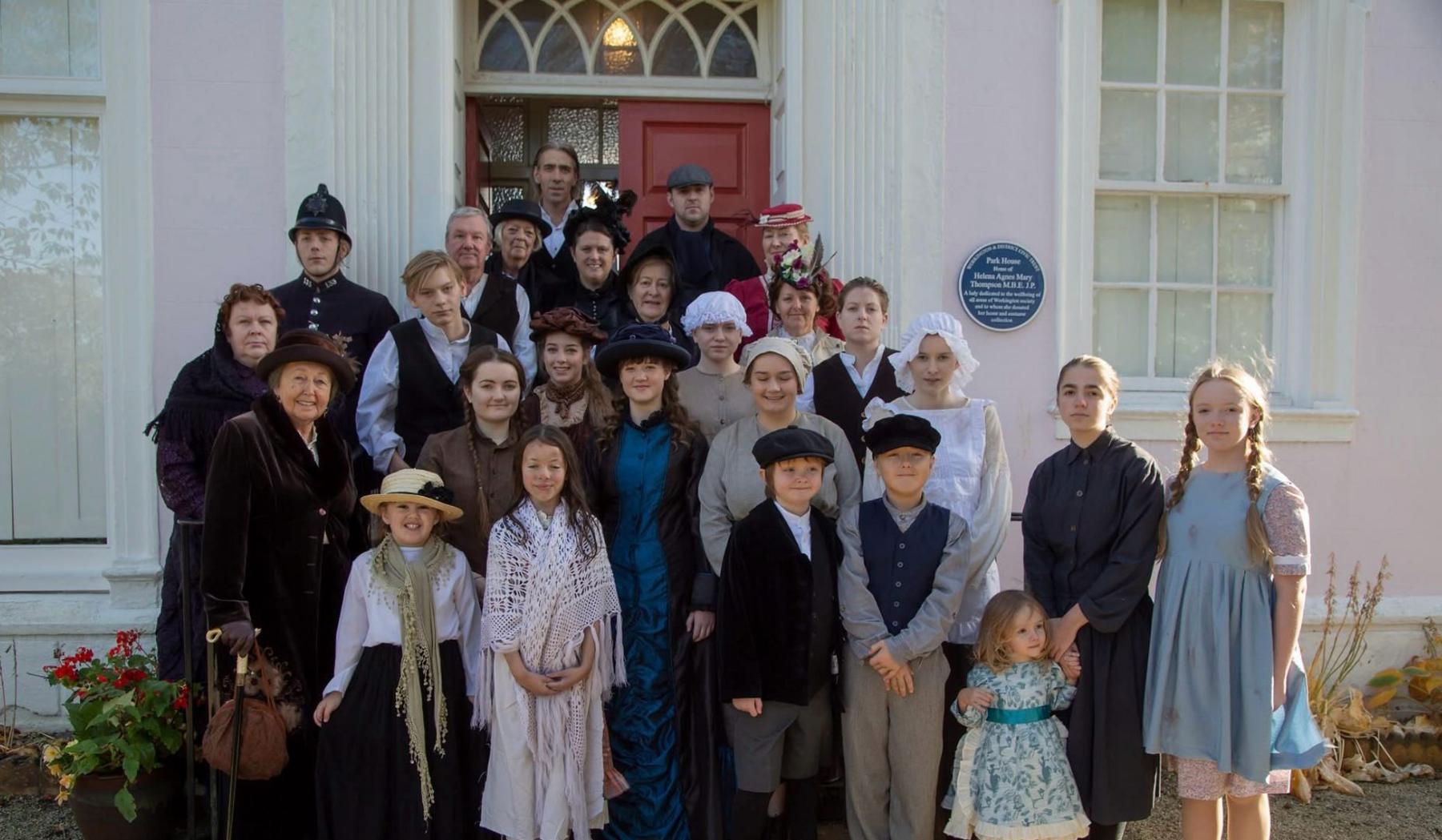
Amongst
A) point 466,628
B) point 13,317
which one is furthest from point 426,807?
point 13,317

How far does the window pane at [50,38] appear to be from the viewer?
196 inches

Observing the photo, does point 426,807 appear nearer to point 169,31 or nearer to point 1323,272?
point 169,31

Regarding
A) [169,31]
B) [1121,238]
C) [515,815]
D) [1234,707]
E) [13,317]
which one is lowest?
[515,815]

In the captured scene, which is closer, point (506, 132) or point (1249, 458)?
point (1249, 458)

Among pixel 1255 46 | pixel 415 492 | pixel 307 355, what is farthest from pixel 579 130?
pixel 1255 46

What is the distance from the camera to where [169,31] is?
191 inches

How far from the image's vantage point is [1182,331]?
5586 millimetres

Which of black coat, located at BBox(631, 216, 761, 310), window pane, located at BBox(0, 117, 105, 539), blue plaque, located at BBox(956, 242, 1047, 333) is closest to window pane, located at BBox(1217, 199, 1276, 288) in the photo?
blue plaque, located at BBox(956, 242, 1047, 333)

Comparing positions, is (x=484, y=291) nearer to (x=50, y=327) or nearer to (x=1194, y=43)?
(x=50, y=327)

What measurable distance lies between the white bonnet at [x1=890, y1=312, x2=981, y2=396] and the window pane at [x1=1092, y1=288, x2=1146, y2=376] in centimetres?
202

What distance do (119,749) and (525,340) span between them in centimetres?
210

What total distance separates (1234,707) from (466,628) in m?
2.36

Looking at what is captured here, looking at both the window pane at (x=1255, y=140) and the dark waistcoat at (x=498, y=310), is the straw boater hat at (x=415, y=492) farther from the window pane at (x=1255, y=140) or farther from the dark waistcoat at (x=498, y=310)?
the window pane at (x=1255, y=140)

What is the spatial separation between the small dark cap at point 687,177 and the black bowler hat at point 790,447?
1.93 m
